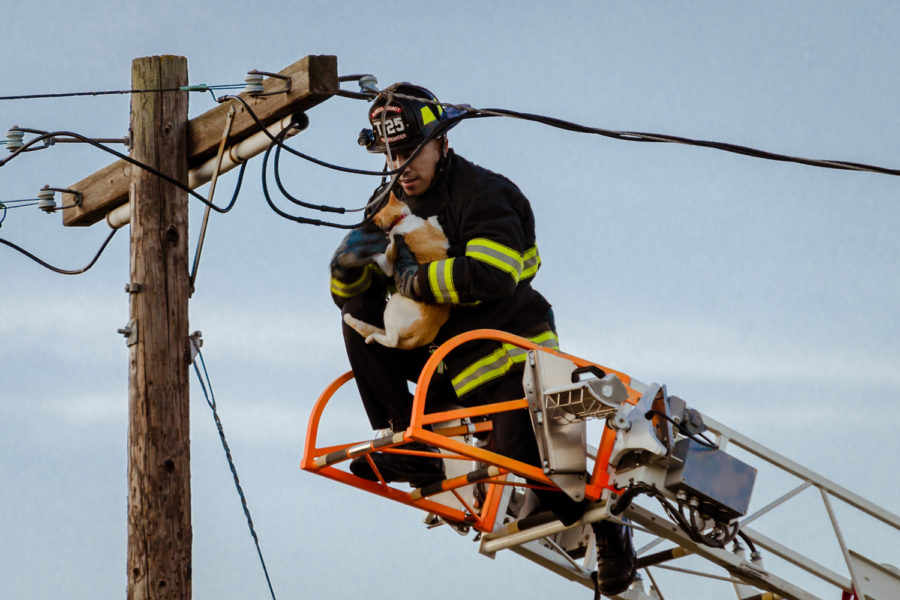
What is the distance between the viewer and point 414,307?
9.11 meters

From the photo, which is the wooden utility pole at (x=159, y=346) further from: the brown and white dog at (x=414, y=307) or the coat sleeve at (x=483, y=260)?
the coat sleeve at (x=483, y=260)

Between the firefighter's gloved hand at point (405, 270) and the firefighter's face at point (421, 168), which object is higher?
the firefighter's face at point (421, 168)

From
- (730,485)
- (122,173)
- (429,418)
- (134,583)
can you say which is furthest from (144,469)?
(730,485)

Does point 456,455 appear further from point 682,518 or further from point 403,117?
point 403,117

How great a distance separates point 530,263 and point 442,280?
76 cm

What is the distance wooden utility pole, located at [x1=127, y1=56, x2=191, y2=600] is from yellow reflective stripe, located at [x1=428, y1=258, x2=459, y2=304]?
4.94ft

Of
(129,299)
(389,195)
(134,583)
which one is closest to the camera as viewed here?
(134,583)

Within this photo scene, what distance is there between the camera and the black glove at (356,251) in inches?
364

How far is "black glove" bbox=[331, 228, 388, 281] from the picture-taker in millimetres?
9234

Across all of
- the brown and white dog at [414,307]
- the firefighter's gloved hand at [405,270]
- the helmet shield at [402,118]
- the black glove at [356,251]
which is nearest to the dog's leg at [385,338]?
the brown and white dog at [414,307]

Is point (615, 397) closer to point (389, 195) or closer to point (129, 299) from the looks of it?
point (389, 195)

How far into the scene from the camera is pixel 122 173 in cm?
966

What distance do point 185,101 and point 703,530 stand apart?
4.37 metres

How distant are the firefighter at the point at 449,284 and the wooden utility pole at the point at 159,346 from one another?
1137 millimetres
